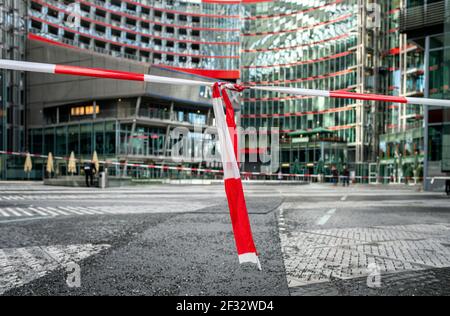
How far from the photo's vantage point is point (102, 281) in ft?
12.5

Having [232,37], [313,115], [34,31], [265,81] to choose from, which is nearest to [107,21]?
[34,31]

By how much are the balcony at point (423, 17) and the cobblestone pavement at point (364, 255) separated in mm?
20170

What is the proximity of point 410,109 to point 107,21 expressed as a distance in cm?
4977

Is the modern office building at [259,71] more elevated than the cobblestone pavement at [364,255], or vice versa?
the modern office building at [259,71]

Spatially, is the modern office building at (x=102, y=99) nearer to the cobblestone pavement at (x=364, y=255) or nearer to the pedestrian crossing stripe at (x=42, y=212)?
the pedestrian crossing stripe at (x=42, y=212)

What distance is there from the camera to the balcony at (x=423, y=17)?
82.3ft

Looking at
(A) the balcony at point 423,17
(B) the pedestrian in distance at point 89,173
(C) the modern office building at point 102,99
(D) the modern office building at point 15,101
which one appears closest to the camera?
(A) the balcony at point 423,17

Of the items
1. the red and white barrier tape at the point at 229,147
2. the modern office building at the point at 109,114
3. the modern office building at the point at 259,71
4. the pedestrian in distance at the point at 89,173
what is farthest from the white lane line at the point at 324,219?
the modern office building at the point at 109,114

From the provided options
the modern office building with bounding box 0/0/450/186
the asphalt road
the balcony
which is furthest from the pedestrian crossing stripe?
the balcony

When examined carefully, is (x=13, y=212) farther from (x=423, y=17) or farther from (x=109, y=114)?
(x=109, y=114)

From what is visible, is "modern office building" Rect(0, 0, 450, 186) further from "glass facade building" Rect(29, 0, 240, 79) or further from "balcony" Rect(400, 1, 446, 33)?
"glass facade building" Rect(29, 0, 240, 79)
